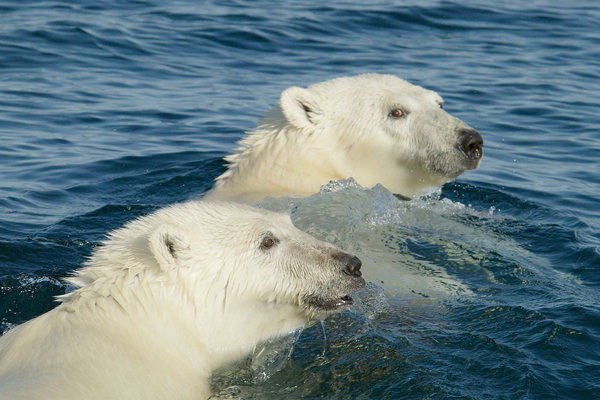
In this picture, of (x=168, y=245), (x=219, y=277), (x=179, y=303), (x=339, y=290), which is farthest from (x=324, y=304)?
(x=168, y=245)

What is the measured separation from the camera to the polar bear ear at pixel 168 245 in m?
3.37

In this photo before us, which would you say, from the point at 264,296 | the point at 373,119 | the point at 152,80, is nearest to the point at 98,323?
the point at 264,296

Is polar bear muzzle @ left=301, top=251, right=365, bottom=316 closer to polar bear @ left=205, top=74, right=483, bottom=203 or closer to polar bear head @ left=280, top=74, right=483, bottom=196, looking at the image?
polar bear @ left=205, top=74, right=483, bottom=203

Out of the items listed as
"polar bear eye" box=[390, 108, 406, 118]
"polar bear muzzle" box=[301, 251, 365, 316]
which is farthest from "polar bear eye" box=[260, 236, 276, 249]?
"polar bear eye" box=[390, 108, 406, 118]

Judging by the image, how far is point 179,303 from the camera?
3605mm

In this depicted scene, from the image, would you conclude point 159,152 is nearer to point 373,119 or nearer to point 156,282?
point 373,119

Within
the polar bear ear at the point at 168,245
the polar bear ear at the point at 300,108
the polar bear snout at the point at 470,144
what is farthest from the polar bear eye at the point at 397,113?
the polar bear ear at the point at 168,245

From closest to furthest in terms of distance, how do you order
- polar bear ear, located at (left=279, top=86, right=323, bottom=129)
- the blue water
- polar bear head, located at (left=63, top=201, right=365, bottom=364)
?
polar bear head, located at (left=63, top=201, right=365, bottom=364)
the blue water
polar bear ear, located at (left=279, top=86, right=323, bottom=129)

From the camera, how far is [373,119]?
601cm

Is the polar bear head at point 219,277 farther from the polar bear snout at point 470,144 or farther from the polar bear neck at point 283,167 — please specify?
the polar bear snout at point 470,144

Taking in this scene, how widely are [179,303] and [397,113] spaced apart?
3089mm

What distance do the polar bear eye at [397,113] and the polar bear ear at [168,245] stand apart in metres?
2.97

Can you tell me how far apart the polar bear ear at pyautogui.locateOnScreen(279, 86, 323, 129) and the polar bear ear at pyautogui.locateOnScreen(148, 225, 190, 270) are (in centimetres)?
245

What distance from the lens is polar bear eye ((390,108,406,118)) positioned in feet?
19.7
